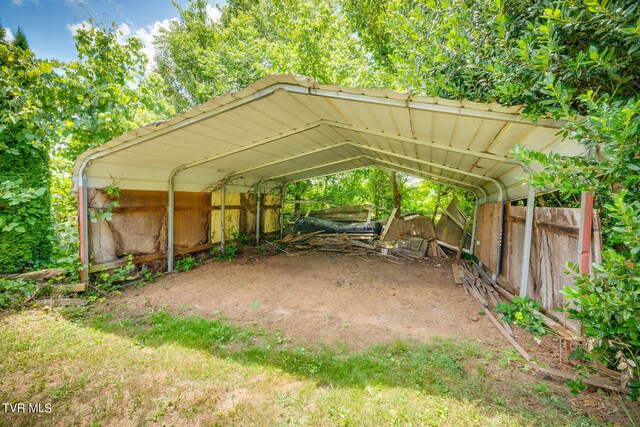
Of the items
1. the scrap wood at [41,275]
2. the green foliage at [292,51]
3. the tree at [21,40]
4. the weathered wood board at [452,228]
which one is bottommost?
the scrap wood at [41,275]

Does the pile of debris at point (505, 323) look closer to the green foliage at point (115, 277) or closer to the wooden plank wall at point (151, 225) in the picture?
the green foliage at point (115, 277)

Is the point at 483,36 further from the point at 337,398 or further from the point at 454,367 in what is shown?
the point at 337,398

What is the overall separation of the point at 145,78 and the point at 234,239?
4.72 m

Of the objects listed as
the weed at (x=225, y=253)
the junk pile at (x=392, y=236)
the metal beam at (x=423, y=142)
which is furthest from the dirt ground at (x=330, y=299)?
the metal beam at (x=423, y=142)

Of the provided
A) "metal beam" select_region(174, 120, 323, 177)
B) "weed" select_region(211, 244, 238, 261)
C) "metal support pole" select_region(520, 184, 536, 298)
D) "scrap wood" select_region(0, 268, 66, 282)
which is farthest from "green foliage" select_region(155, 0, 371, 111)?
"scrap wood" select_region(0, 268, 66, 282)

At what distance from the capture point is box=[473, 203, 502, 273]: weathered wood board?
5214 millimetres

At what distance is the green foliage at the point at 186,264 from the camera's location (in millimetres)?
6008

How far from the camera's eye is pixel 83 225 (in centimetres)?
430

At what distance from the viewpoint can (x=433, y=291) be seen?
16.3 ft

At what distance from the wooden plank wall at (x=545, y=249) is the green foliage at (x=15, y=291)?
6633 mm

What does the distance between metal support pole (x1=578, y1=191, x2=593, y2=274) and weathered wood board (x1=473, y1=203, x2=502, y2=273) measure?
296 cm

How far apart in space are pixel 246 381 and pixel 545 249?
3.68m

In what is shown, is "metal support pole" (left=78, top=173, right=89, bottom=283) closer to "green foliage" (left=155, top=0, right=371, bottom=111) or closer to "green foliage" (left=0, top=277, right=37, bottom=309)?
"green foliage" (left=0, top=277, right=37, bottom=309)

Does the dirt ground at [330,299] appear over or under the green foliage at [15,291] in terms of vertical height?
under
